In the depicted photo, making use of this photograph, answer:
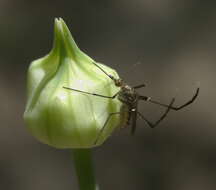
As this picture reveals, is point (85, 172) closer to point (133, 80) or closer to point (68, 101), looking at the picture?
point (68, 101)

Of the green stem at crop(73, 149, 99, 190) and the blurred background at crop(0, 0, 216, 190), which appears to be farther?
the blurred background at crop(0, 0, 216, 190)

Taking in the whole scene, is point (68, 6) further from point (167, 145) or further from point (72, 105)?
point (72, 105)

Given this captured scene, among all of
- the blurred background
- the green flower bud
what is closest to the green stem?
the green flower bud

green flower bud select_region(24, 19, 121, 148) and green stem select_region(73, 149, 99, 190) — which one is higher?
green flower bud select_region(24, 19, 121, 148)

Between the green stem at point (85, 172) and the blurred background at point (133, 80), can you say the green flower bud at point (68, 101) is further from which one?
the blurred background at point (133, 80)

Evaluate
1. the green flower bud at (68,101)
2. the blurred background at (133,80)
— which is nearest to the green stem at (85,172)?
the green flower bud at (68,101)

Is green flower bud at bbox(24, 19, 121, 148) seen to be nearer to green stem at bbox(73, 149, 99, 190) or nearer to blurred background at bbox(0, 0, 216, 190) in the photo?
green stem at bbox(73, 149, 99, 190)
